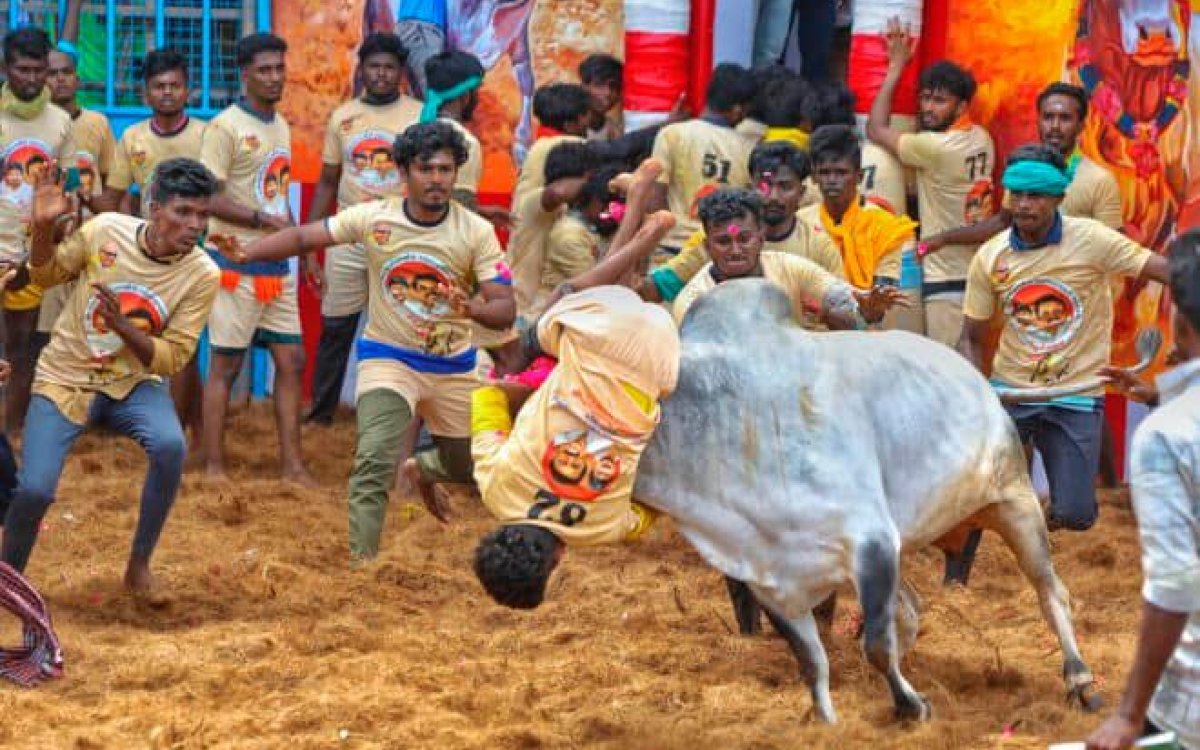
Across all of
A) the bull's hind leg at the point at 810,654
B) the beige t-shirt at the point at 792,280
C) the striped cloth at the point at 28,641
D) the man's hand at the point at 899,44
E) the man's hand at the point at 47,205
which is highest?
the man's hand at the point at 899,44

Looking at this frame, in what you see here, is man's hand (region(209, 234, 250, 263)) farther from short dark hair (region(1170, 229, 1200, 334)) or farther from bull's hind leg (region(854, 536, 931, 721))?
short dark hair (region(1170, 229, 1200, 334))

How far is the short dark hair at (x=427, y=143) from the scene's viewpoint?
27.0 ft

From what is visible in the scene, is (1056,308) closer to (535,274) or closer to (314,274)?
(535,274)

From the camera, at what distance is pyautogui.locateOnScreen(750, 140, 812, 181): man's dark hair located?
8461mm

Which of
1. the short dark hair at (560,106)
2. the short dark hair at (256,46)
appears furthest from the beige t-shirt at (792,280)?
the short dark hair at (256,46)

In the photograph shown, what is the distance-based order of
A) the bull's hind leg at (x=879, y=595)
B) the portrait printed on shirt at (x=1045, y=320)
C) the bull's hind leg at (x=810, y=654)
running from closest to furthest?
the bull's hind leg at (x=879, y=595) < the bull's hind leg at (x=810, y=654) < the portrait printed on shirt at (x=1045, y=320)

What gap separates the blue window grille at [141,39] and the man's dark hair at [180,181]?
3.96m

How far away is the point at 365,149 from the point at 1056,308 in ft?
12.5

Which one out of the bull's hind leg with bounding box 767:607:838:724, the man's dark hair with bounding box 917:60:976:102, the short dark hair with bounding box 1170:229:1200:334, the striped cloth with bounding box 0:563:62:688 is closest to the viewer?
the short dark hair with bounding box 1170:229:1200:334

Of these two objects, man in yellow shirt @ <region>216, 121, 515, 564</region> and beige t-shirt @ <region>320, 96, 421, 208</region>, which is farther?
beige t-shirt @ <region>320, 96, 421, 208</region>

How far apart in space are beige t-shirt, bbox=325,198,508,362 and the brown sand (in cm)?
99

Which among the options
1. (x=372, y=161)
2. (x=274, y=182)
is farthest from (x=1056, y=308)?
(x=274, y=182)

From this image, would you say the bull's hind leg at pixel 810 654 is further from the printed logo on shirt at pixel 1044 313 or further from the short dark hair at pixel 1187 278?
the printed logo on shirt at pixel 1044 313

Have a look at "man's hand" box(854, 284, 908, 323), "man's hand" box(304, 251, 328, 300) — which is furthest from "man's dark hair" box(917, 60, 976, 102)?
"man's hand" box(304, 251, 328, 300)
